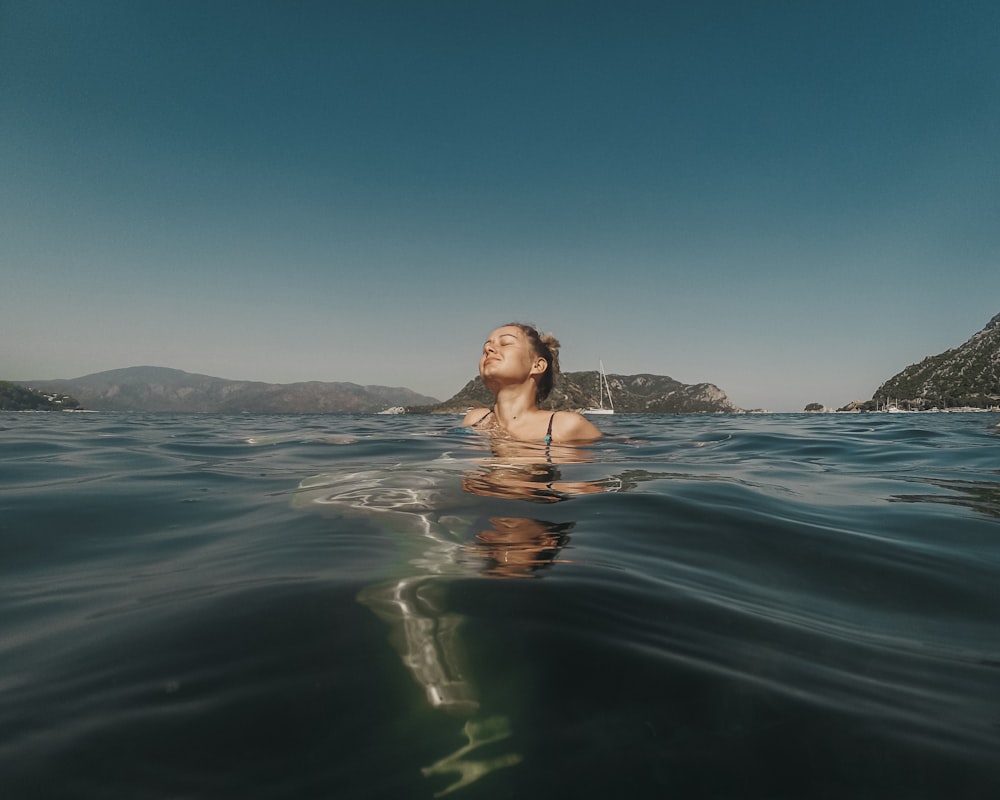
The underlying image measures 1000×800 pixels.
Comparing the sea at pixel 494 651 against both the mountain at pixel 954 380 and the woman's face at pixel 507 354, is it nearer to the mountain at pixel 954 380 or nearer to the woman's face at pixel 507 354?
the woman's face at pixel 507 354

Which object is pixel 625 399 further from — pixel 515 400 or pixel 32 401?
pixel 515 400

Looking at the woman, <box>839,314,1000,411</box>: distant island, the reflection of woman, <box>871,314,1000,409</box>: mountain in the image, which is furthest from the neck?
<box>871,314,1000,409</box>: mountain

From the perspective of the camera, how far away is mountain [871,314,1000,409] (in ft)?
368

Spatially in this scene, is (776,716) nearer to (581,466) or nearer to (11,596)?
(11,596)

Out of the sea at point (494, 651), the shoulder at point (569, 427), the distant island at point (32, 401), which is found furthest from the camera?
the distant island at point (32, 401)

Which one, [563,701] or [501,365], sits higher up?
[501,365]

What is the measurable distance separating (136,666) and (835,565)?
306 centimetres

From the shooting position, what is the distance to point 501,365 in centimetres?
729

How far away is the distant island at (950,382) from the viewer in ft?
368

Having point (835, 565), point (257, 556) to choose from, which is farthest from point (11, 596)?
point (835, 565)

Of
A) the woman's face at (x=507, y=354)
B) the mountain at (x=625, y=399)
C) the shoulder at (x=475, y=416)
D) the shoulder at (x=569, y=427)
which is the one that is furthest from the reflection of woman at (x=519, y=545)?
the mountain at (x=625, y=399)

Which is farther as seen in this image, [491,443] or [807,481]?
[491,443]

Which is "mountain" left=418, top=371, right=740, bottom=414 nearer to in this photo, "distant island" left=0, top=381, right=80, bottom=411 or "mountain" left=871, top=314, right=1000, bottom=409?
"mountain" left=871, top=314, right=1000, bottom=409

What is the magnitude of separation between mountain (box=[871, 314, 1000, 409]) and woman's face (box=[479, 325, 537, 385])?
143191 mm
